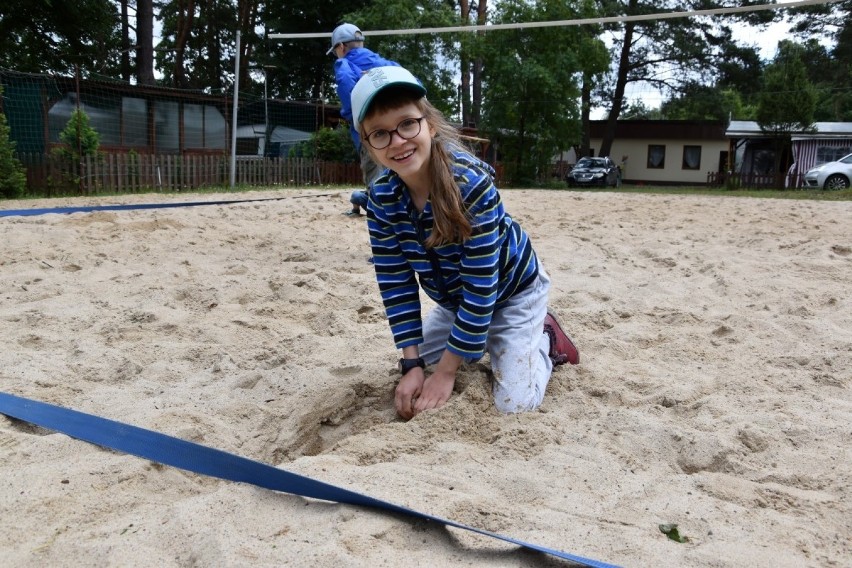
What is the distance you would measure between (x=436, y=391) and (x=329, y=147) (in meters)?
15.0

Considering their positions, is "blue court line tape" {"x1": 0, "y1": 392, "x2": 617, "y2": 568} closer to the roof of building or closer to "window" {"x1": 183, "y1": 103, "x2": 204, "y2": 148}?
"window" {"x1": 183, "y1": 103, "x2": 204, "y2": 148}

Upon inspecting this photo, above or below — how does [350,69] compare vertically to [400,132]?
above

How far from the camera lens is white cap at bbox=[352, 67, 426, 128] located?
6.39ft

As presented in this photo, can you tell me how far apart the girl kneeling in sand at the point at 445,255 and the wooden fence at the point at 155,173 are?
9.70 metres

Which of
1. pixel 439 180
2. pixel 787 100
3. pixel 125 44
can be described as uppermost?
pixel 125 44

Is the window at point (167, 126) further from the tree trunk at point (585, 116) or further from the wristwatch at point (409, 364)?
the wristwatch at point (409, 364)

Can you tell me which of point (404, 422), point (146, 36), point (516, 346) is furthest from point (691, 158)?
point (404, 422)

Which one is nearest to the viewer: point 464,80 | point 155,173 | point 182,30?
point 155,173

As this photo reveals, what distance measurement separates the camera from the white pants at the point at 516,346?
2193 mm

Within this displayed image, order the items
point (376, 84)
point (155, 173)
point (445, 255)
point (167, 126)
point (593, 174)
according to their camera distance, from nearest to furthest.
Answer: point (376, 84) → point (445, 255) → point (155, 173) → point (167, 126) → point (593, 174)

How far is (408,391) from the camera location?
220 cm

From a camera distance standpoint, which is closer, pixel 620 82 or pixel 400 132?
pixel 400 132

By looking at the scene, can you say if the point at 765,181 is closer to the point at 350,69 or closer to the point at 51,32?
the point at 350,69

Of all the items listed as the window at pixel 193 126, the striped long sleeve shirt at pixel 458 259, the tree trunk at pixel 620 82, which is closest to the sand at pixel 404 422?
the striped long sleeve shirt at pixel 458 259
